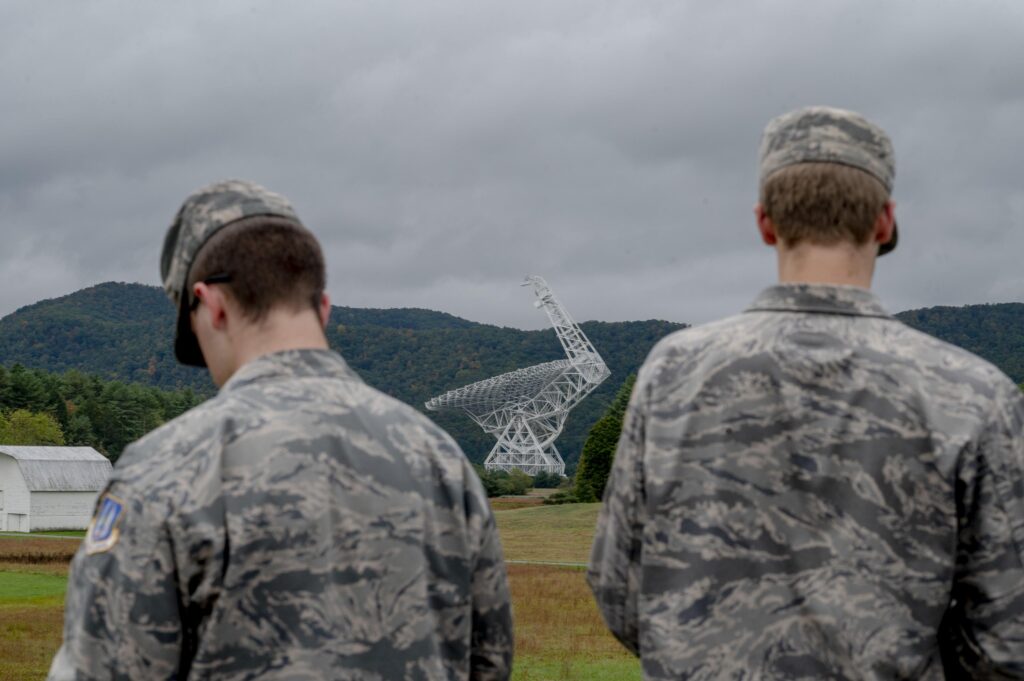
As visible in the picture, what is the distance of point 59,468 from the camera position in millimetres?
60125

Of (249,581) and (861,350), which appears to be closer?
(249,581)

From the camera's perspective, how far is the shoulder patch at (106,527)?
8.65ft

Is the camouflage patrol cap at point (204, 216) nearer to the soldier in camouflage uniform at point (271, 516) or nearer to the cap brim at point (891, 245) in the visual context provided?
the soldier in camouflage uniform at point (271, 516)

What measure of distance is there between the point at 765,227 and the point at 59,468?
198 ft

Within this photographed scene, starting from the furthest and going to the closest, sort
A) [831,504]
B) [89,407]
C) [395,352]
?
[395,352] < [89,407] < [831,504]

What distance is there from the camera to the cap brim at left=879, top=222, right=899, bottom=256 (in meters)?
3.37

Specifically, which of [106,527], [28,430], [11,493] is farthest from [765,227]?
[28,430]

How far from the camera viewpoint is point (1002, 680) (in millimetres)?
3189

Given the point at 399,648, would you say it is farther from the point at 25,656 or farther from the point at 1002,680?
the point at 25,656

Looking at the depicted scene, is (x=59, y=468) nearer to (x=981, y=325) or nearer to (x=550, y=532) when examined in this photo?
(x=550, y=532)

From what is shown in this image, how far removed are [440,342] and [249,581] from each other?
542 ft

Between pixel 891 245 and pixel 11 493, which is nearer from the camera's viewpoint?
pixel 891 245

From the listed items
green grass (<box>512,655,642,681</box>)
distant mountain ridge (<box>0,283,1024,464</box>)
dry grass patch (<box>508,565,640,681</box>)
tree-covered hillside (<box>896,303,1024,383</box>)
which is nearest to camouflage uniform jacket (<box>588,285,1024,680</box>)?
→ green grass (<box>512,655,642,681</box>)

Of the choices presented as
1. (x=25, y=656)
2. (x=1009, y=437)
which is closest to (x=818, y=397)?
(x=1009, y=437)
